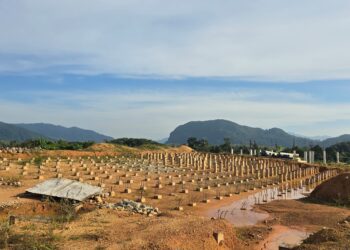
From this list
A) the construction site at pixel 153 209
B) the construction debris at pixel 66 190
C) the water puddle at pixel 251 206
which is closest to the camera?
the construction site at pixel 153 209

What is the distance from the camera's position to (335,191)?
765 inches

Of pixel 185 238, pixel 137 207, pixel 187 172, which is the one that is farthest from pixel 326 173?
pixel 185 238

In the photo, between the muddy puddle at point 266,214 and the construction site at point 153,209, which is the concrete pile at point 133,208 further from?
the muddy puddle at point 266,214

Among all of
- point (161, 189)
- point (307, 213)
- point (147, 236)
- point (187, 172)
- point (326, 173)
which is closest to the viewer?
point (147, 236)

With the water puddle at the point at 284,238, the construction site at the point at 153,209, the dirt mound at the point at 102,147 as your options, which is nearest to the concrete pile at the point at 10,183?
the construction site at the point at 153,209

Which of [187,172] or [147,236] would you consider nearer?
[147,236]

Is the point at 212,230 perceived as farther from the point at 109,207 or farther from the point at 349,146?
the point at 349,146

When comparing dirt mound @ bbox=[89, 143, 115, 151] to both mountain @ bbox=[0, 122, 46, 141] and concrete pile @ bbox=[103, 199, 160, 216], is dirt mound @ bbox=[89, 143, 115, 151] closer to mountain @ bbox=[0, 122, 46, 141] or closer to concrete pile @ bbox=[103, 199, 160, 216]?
concrete pile @ bbox=[103, 199, 160, 216]

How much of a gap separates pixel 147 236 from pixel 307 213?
8571 millimetres

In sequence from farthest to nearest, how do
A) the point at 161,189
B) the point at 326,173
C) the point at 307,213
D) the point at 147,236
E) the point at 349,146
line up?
the point at 349,146 → the point at 326,173 → the point at 161,189 → the point at 307,213 → the point at 147,236

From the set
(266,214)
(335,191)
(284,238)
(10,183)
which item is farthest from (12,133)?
(284,238)

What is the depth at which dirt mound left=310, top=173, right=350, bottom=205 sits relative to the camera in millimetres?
18938

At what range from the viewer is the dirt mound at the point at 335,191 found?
18938 mm

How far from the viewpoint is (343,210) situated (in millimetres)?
16578
